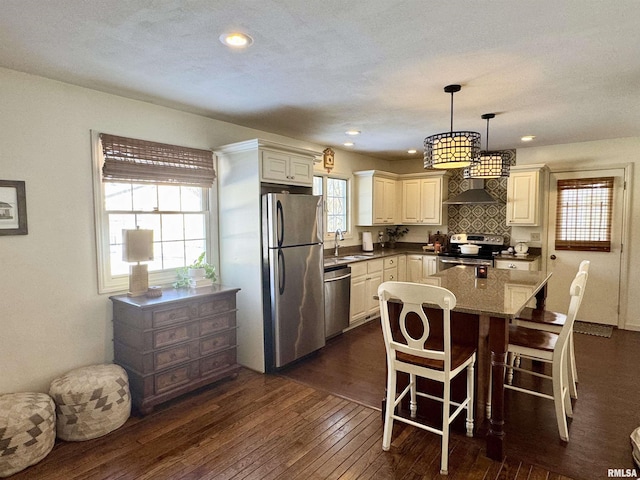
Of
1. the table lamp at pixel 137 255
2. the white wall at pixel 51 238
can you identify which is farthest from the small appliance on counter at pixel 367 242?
the white wall at pixel 51 238

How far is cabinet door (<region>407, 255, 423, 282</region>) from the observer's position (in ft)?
19.5

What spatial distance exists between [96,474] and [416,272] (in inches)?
190

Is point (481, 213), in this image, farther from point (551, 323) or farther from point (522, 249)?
point (551, 323)

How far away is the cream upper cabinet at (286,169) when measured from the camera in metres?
3.52

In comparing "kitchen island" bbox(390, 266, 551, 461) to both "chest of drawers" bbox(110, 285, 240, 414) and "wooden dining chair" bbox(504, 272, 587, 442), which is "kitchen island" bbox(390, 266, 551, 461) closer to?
"wooden dining chair" bbox(504, 272, 587, 442)

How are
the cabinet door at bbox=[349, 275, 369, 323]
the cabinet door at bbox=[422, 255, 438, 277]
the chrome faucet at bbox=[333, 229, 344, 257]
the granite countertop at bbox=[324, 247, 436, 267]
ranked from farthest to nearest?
the cabinet door at bbox=[422, 255, 438, 277], the chrome faucet at bbox=[333, 229, 344, 257], the cabinet door at bbox=[349, 275, 369, 323], the granite countertop at bbox=[324, 247, 436, 267]

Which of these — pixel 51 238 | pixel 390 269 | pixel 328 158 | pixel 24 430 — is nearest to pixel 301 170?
pixel 328 158

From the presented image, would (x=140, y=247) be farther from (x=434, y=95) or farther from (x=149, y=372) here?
(x=434, y=95)

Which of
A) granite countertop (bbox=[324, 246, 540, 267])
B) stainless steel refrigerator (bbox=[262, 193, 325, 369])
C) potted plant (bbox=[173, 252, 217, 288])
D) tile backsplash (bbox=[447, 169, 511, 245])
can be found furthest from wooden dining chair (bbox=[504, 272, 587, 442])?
tile backsplash (bbox=[447, 169, 511, 245])

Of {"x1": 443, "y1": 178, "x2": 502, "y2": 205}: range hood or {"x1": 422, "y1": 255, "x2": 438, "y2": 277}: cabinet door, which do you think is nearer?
{"x1": 443, "y1": 178, "x2": 502, "y2": 205}: range hood

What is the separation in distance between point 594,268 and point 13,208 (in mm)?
6345

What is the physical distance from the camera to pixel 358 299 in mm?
5000

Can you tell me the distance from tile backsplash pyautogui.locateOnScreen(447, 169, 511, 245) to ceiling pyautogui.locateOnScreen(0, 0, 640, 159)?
2.03 meters

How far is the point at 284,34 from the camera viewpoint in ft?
6.65
